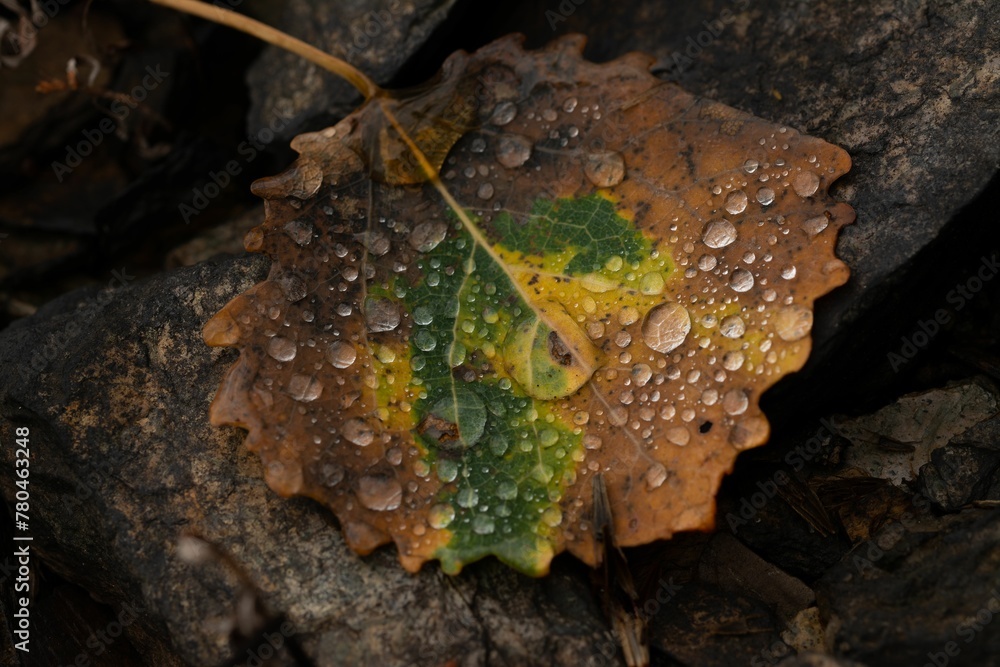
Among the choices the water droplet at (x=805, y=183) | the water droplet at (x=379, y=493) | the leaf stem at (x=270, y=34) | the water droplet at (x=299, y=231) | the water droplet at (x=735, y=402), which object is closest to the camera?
the water droplet at (x=735, y=402)

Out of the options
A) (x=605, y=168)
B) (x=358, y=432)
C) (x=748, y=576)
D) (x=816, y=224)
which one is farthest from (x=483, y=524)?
(x=816, y=224)

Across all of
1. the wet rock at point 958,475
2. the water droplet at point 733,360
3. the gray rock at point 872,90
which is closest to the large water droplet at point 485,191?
the water droplet at point 733,360

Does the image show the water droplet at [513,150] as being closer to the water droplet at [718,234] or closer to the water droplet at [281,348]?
the water droplet at [718,234]

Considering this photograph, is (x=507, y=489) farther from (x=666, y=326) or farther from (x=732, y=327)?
(x=732, y=327)

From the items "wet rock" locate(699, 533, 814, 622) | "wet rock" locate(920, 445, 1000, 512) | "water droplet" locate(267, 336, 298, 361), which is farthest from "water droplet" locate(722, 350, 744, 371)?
"water droplet" locate(267, 336, 298, 361)

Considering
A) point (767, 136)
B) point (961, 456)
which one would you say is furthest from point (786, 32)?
point (961, 456)

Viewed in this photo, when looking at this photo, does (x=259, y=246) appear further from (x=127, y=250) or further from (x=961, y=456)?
(x=961, y=456)

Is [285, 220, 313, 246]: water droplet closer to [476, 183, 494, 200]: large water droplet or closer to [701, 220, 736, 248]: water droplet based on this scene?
[476, 183, 494, 200]: large water droplet
